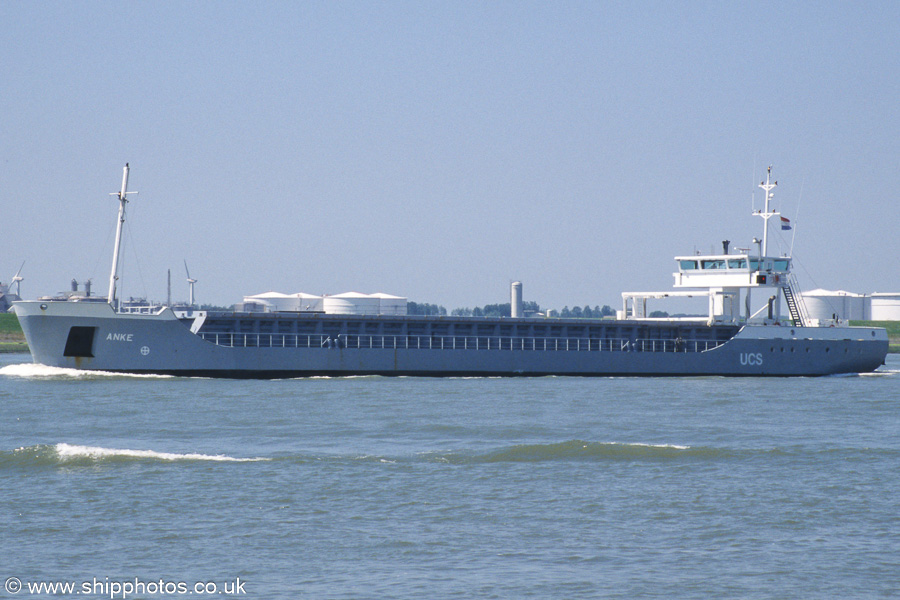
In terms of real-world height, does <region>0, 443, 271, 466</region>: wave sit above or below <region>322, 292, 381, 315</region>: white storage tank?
below

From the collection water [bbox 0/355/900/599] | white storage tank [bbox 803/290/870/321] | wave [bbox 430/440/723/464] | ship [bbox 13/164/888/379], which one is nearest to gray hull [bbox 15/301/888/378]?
ship [bbox 13/164/888/379]

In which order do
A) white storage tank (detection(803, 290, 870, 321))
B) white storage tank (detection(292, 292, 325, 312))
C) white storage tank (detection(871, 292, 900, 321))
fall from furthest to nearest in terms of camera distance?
white storage tank (detection(871, 292, 900, 321)), white storage tank (detection(803, 290, 870, 321)), white storage tank (detection(292, 292, 325, 312))

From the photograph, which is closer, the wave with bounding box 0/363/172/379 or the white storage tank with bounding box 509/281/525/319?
the wave with bounding box 0/363/172/379

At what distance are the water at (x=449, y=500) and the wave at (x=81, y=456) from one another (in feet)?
0.22

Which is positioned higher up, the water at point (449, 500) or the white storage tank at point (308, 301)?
the white storage tank at point (308, 301)

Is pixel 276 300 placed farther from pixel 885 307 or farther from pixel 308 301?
pixel 885 307

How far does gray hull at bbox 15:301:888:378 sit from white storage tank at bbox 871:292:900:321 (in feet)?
250

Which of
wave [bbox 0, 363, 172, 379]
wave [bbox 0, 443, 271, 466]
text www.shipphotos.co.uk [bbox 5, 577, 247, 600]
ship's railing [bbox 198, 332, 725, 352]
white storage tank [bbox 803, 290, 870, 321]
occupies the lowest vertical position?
text www.shipphotos.co.uk [bbox 5, 577, 247, 600]

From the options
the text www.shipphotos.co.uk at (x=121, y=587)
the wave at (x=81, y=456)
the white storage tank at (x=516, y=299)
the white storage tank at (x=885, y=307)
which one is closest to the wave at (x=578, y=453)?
the wave at (x=81, y=456)

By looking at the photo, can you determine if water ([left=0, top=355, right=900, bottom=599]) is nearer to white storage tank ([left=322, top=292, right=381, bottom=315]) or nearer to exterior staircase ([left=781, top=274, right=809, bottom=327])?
exterior staircase ([left=781, top=274, right=809, bottom=327])

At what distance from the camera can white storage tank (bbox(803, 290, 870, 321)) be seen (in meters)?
115

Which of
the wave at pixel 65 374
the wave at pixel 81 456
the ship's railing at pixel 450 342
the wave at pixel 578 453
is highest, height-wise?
the ship's railing at pixel 450 342

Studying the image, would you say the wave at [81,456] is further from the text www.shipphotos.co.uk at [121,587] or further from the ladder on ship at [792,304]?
the ladder on ship at [792,304]

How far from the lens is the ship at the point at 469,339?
44000mm
